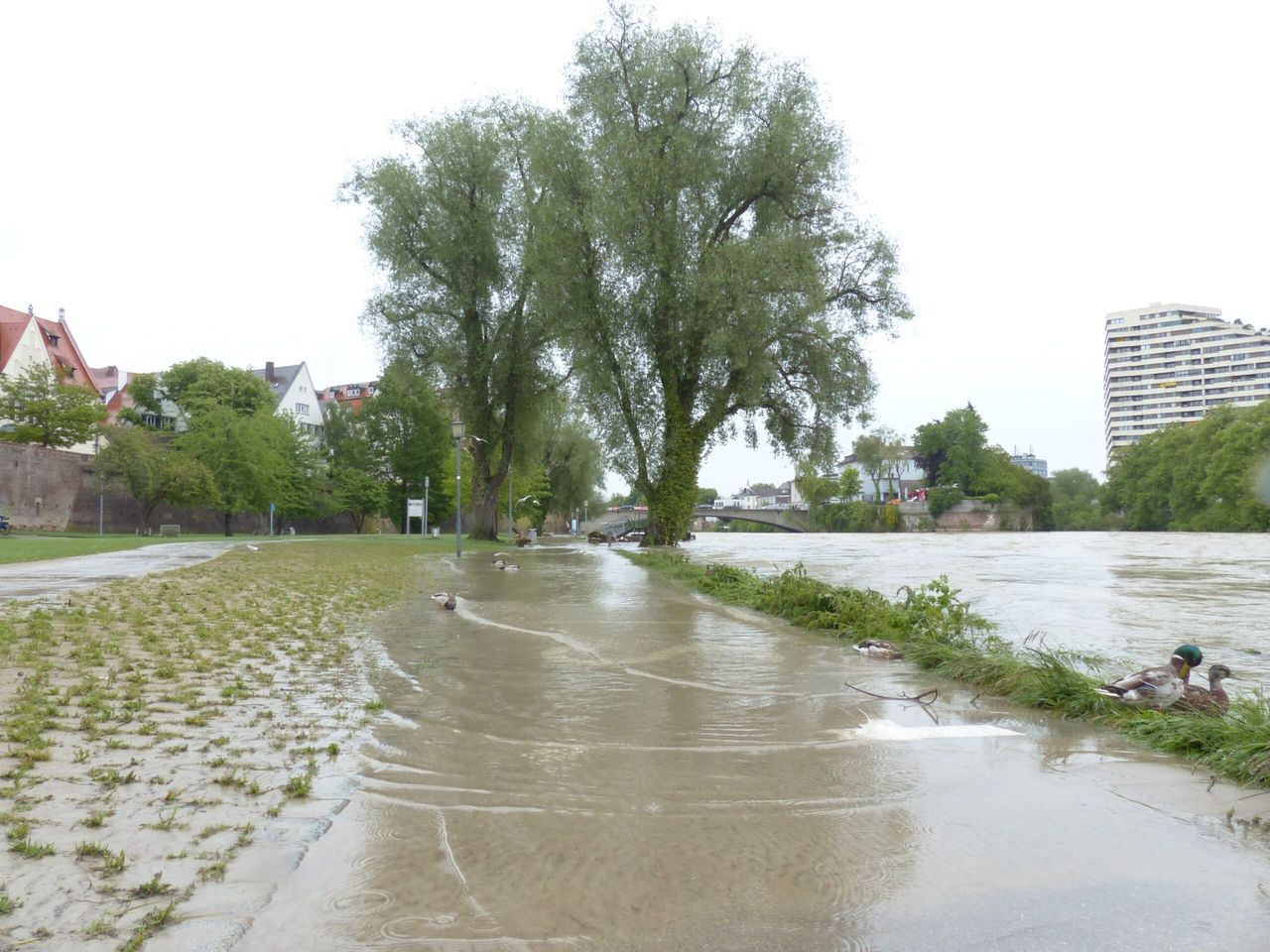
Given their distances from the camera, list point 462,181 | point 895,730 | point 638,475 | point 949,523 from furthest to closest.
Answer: point 949,523, point 462,181, point 638,475, point 895,730

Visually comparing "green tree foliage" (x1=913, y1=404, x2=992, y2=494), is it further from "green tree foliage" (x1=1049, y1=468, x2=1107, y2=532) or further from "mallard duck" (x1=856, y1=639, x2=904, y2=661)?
"mallard duck" (x1=856, y1=639, x2=904, y2=661)

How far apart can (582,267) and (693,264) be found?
12.4ft

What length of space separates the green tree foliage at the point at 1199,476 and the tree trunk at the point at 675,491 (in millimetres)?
54011

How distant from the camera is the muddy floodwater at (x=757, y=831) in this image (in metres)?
2.63

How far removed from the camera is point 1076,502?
103 meters

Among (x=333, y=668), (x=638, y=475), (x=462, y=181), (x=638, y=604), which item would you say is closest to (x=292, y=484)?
(x=462, y=181)

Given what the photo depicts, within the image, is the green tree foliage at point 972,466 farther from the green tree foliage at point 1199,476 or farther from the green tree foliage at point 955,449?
the green tree foliage at point 1199,476

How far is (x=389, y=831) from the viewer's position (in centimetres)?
339

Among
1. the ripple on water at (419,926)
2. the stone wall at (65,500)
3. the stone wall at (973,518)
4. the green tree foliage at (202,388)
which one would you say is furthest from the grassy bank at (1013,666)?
the stone wall at (973,518)

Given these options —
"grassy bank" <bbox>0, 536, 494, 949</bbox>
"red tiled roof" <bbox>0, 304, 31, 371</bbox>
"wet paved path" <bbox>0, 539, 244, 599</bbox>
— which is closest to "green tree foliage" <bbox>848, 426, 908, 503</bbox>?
"red tiled roof" <bbox>0, 304, 31, 371</bbox>

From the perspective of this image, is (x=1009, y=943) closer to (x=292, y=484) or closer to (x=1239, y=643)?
(x=1239, y=643)

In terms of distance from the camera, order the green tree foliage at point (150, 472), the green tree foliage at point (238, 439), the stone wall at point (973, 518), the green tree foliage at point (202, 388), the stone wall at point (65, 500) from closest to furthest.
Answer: the green tree foliage at point (150, 472)
the stone wall at point (65, 500)
the green tree foliage at point (238, 439)
the green tree foliage at point (202, 388)
the stone wall at point (973, 518)

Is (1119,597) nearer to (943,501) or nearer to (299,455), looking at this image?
(299,455)

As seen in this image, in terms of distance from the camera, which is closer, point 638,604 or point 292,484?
point 638,604
